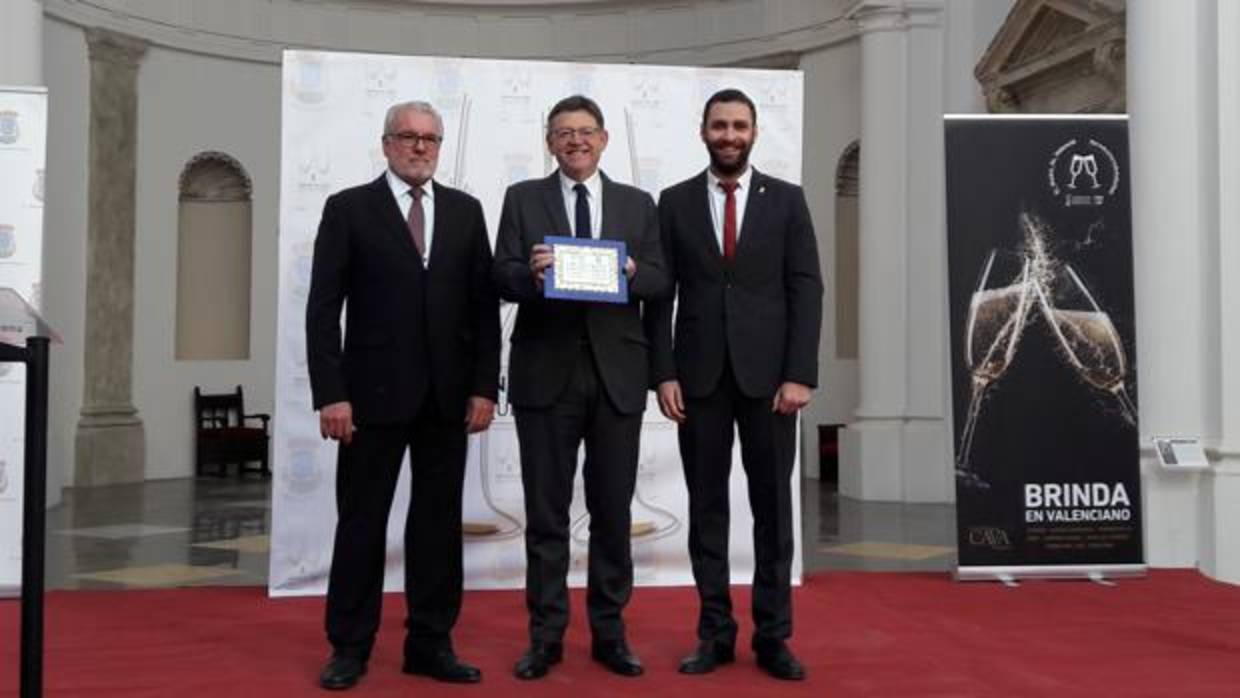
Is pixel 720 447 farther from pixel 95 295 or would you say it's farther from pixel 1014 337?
pixel 95 295

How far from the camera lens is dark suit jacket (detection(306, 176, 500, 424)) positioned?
3676 mm

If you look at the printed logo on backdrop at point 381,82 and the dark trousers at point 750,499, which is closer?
the dark trousers at point 750,499

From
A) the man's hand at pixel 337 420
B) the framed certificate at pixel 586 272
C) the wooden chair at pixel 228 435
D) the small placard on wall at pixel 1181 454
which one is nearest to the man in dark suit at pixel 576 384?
the framed certificate at pixel 586 272

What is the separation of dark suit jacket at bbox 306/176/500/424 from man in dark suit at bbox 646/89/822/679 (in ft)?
2.04

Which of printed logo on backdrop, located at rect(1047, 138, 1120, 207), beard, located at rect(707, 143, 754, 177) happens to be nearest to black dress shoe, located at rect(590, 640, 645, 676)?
beard, located at rect(707, 143, 754, 177)

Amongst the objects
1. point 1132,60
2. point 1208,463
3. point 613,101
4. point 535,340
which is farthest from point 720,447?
point 1132,60

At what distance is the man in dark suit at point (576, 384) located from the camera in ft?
12.3

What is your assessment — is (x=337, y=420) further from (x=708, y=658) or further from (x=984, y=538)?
(x=984, y=538)

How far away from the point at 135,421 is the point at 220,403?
3.27 feet

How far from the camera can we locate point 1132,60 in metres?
6.44

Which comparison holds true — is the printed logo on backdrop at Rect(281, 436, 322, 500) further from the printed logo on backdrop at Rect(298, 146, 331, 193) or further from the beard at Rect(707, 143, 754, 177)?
the beard at Rect(707, 143, 754, 177)

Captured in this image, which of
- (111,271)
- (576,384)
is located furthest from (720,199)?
(111,271)

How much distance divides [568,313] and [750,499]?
81 centimetres

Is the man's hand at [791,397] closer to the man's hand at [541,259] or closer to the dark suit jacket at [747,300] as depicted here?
the dark suit jacket at [747,300]
